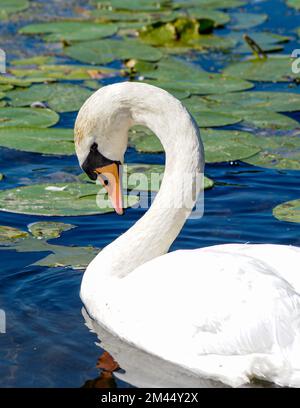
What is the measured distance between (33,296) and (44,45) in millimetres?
6263

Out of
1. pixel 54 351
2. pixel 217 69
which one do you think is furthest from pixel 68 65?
pixel 54 351

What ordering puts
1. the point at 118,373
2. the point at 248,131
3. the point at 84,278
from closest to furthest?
the point at 118,373
the point at 84,278
the point at 248,131

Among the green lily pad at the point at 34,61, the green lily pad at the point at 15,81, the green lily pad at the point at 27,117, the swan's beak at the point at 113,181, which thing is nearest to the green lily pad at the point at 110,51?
the green lily pad at the point at 34,61

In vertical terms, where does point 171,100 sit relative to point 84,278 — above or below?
above

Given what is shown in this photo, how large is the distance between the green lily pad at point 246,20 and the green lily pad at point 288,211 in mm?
5474

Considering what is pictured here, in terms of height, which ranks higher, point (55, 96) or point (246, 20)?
point (246, 20)

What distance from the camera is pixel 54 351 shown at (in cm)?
591

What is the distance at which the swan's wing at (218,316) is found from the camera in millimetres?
5293

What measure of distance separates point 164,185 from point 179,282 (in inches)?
31.7

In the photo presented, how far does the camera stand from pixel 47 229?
7.56 m

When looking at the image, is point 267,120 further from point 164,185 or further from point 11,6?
point 11,6

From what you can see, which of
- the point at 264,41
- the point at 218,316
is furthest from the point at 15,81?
the point at 218,316

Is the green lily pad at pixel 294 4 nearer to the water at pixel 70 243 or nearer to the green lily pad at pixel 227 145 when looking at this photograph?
the water at pixel 70 243

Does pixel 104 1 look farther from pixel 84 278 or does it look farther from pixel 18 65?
pixel 84 278
